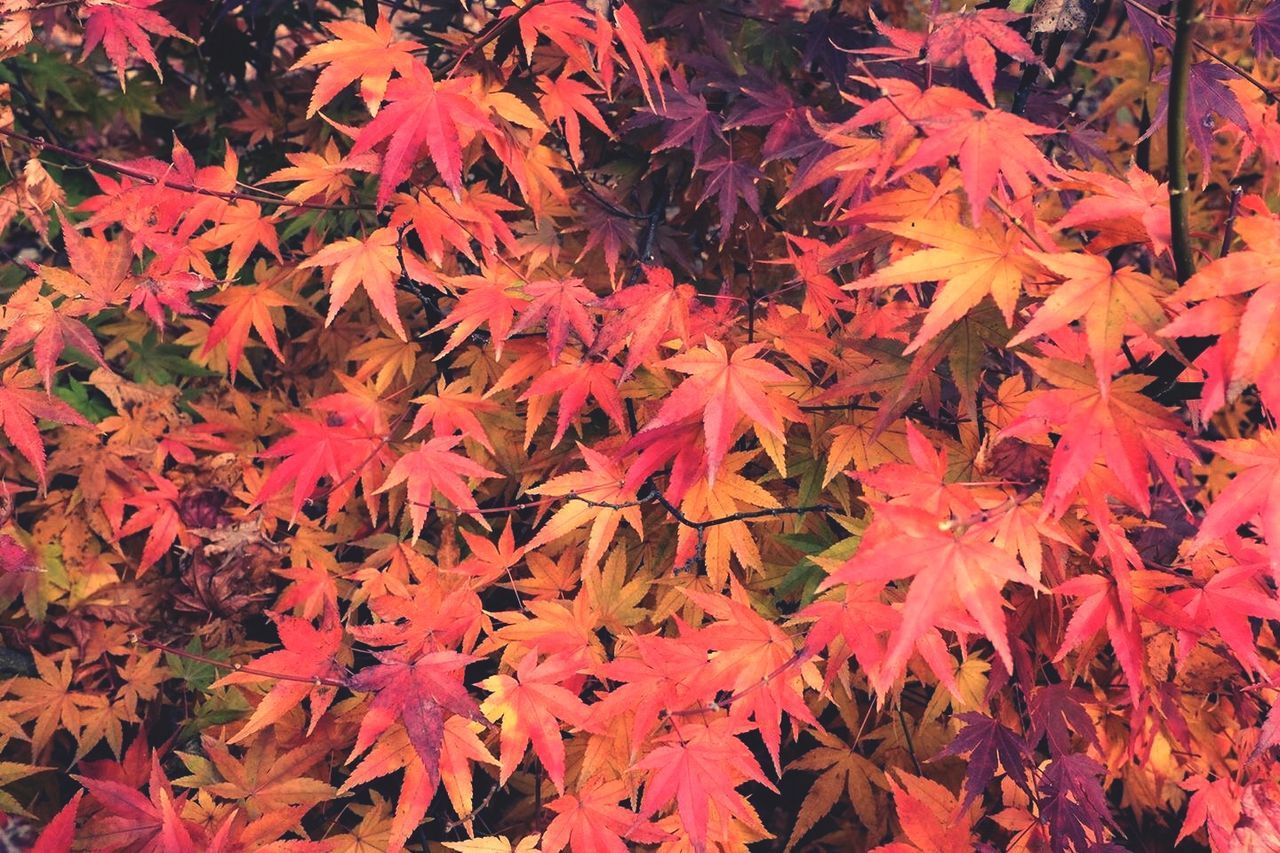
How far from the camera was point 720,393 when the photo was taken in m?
1.58

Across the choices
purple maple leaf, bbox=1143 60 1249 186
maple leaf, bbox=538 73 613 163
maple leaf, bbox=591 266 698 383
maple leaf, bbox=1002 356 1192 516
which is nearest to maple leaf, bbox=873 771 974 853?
maple leaf, bbox=1002 356 1192 516

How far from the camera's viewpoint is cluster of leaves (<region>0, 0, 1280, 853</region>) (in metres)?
1.40

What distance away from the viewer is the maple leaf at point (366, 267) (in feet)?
5.90

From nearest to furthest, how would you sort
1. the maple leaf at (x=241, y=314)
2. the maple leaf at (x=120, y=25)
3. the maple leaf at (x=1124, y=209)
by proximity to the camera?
the maple leaf at (x=1124, y=209)
the maple leaf at (x=120, y=25)
the maple leaf at (x=241, y=314)

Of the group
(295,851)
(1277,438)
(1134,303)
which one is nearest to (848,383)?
(1134,303)

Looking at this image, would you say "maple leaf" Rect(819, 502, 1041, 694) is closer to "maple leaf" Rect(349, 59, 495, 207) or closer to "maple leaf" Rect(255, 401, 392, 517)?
"maple leaf" Rect(349, 59, 495, 207)

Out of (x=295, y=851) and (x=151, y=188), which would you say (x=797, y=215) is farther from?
(x=295, y=851)

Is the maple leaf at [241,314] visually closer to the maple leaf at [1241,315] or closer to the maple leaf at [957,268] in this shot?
the maple leaf at [957,268]

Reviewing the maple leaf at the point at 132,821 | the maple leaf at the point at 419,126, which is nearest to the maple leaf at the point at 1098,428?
the maple leaf at the point at 419,126

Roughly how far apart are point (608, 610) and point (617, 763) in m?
0.29

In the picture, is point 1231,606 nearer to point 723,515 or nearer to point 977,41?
point 723,515

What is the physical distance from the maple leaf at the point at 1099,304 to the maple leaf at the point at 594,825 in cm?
103

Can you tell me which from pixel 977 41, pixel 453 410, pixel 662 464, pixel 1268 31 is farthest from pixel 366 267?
pixel 1268 31

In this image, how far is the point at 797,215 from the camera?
2.49 metres
